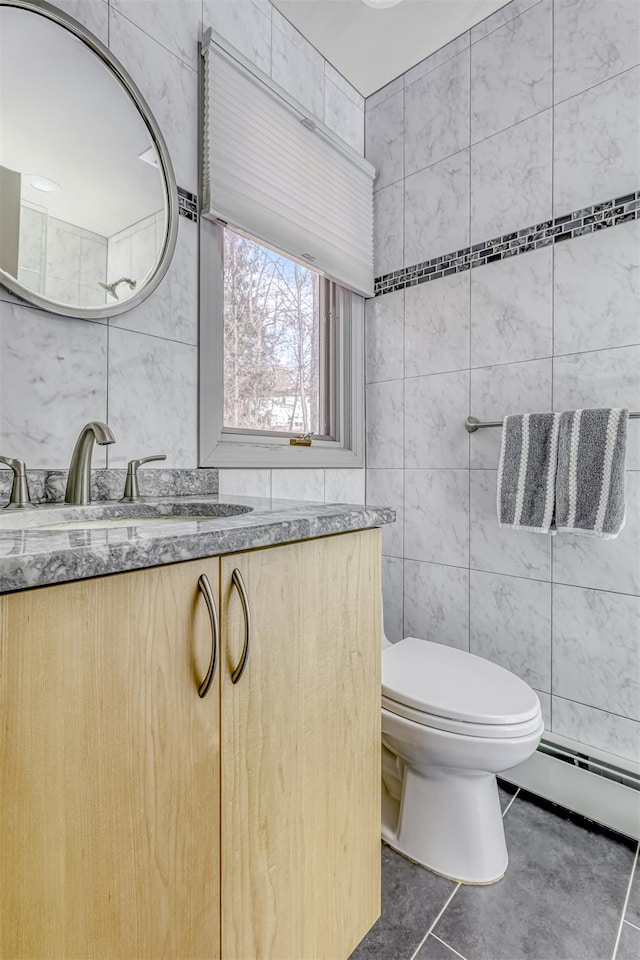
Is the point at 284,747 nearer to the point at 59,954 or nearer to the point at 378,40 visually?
the point at 59,954

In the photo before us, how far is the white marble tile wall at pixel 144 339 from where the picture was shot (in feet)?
3.59

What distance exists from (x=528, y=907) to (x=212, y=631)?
43.8 inches

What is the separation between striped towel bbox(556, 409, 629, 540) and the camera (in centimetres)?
136

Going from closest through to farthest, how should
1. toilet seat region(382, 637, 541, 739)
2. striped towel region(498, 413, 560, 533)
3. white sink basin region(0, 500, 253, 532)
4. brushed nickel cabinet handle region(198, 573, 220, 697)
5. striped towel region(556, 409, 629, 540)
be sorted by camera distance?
brushed nickel cabinet handle region(198, 573, 220, 697) < white sink basin region(0, 500, 253, 532) < toilet seat region(382, 637, 541, 739) < striped towel region(556, 409, 629, 540) < striped towel region(498, 413, 560, 533)

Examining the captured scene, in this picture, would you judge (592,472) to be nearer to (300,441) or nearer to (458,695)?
(458,695)

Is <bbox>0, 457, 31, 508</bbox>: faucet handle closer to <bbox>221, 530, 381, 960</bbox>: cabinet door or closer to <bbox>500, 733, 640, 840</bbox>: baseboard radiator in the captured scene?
<bbox>221, 530, 381, 960</bbox>: cabinet door

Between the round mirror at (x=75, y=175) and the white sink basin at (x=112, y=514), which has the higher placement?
the round mirror at (x=75, y=175)

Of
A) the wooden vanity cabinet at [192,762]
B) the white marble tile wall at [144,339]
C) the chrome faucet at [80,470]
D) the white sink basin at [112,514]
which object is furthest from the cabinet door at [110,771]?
the white marble tile wall at [144,339]

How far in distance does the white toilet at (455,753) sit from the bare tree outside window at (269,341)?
3.16ft

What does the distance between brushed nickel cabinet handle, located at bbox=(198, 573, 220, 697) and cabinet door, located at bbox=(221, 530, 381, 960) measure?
0.02 meters

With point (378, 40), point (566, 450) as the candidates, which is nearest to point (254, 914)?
point (566, 450)

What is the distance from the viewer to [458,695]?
4.02 ft

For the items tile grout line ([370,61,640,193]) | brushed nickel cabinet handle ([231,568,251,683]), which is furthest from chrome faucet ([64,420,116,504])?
tile grout line ([370,61,640,193])

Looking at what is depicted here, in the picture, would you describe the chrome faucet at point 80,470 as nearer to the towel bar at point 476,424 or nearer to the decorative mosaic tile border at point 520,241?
the towel bar at point 476,424
